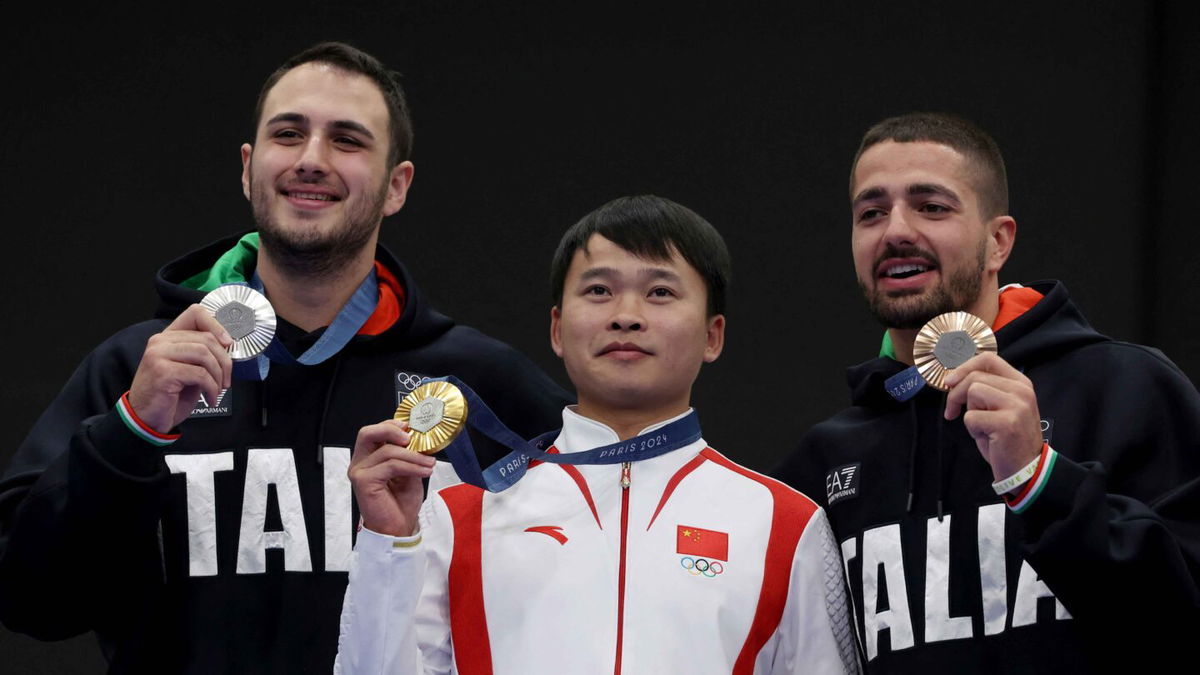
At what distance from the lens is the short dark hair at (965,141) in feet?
10.1

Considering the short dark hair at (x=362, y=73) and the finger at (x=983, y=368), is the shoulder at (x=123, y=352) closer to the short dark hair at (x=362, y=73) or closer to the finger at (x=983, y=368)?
the short dark hair at (x=362, y=73)

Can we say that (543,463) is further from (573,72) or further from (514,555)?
(573,72)

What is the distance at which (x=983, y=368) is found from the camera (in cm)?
248

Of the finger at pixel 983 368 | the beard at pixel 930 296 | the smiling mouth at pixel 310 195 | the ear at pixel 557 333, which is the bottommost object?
the finger at pixel 983 368

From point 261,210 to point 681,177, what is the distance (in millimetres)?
2036

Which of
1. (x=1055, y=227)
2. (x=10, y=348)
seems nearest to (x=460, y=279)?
(x=10, y=348)

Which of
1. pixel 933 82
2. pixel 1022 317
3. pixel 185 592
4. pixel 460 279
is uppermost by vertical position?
pixel 933 82

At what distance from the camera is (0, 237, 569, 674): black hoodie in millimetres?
2736

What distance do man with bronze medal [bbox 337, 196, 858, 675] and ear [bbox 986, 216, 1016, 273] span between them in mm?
542

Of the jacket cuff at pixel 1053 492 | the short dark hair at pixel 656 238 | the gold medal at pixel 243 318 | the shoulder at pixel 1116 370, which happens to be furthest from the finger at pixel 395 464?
the shoulder at pixel 1116 370

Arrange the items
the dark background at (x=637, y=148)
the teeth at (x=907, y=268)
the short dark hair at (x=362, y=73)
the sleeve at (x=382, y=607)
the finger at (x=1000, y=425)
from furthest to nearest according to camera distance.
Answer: the dark background at (x=637, y=148) → the short dark hair at (x=362, y=73) → the teeth at (x=907, y=268) → the sleeve at (x=382, y=607) → the finger at (x=1000, y=425)

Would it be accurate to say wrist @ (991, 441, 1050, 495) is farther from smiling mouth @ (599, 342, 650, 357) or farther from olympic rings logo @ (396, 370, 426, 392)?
olympic rings logo @ (396, 370, 426, 392)

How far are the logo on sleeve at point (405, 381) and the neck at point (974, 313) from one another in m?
0.93

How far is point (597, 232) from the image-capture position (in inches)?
116
